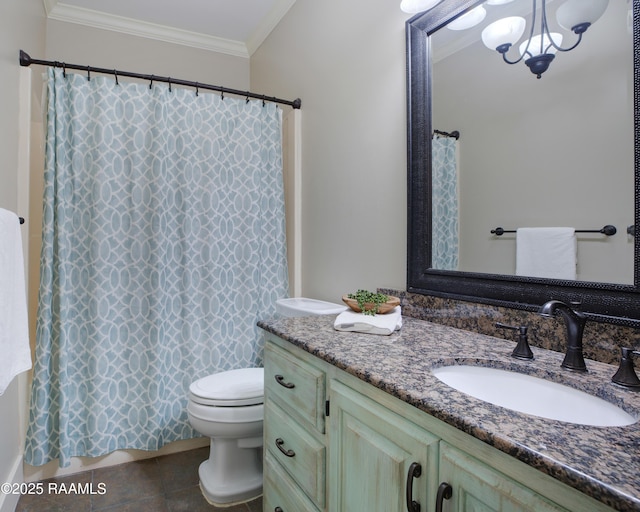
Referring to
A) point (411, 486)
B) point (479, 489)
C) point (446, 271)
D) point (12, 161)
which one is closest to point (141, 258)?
point (12, 161)

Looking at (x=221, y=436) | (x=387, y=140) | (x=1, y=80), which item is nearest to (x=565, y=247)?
(x=387, y=140)

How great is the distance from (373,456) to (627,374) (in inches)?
21.6

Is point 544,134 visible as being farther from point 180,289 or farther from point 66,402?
point 66,402

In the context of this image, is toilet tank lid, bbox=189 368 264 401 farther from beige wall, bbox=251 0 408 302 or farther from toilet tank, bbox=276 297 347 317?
beige wall, bbox=251 0 408 302

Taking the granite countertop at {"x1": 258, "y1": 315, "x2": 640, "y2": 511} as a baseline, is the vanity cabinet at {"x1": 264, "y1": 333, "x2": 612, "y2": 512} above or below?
below

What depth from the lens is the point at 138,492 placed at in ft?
6.12

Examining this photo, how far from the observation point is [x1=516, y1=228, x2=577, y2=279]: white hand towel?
1.04 m

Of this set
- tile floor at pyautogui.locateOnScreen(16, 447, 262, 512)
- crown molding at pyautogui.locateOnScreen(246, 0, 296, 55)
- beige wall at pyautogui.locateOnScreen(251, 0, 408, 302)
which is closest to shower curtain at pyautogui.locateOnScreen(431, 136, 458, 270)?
beige wall at pyautogui.locateOnScreen(251, 0, 408, 302)

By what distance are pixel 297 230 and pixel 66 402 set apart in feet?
4.99

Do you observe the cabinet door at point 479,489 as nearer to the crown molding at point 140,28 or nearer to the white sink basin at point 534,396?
the white sink basin at point 534,396

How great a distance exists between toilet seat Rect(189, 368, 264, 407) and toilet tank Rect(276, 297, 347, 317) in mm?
366

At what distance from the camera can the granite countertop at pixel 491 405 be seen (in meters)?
0.50

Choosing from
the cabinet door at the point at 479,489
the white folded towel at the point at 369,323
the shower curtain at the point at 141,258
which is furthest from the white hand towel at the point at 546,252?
the shower curtain at the point at 141,258

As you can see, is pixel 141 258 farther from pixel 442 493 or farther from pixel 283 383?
pixel 442 493
